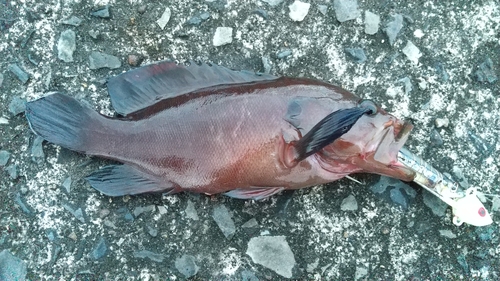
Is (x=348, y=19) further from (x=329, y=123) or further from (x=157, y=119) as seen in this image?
(x=157, y=119)

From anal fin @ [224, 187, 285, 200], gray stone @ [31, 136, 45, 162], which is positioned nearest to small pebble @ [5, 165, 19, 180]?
gray stone @ [31, 136, 45, 162]

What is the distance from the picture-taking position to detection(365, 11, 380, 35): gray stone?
3918 millimetres

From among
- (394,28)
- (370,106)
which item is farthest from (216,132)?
(394,28)

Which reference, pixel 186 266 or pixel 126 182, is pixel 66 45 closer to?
pixel 126 182

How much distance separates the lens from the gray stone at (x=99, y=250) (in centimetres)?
374

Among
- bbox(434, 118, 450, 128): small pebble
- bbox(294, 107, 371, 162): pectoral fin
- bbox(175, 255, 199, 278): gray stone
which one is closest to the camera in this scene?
bbox(294, 107, 371, 162): pectoral fin

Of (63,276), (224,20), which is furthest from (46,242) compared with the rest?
(224,20)

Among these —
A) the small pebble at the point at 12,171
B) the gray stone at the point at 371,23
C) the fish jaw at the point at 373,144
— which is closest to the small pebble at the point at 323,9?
the gray stone at the point at 371,23

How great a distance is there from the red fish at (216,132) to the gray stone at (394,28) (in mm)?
665

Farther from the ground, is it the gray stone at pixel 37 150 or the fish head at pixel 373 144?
the fish head at pixel 373 144

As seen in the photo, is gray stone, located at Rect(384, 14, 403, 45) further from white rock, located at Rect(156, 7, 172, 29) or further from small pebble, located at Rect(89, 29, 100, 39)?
small pebble, located at Rect(89, 29, 100, 39)

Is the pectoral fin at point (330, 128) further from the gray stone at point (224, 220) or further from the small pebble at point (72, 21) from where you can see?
the small pebble at point (72, 21)

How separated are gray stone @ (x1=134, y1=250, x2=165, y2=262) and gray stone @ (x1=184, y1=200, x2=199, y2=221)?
31cm

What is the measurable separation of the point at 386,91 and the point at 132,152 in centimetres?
172
